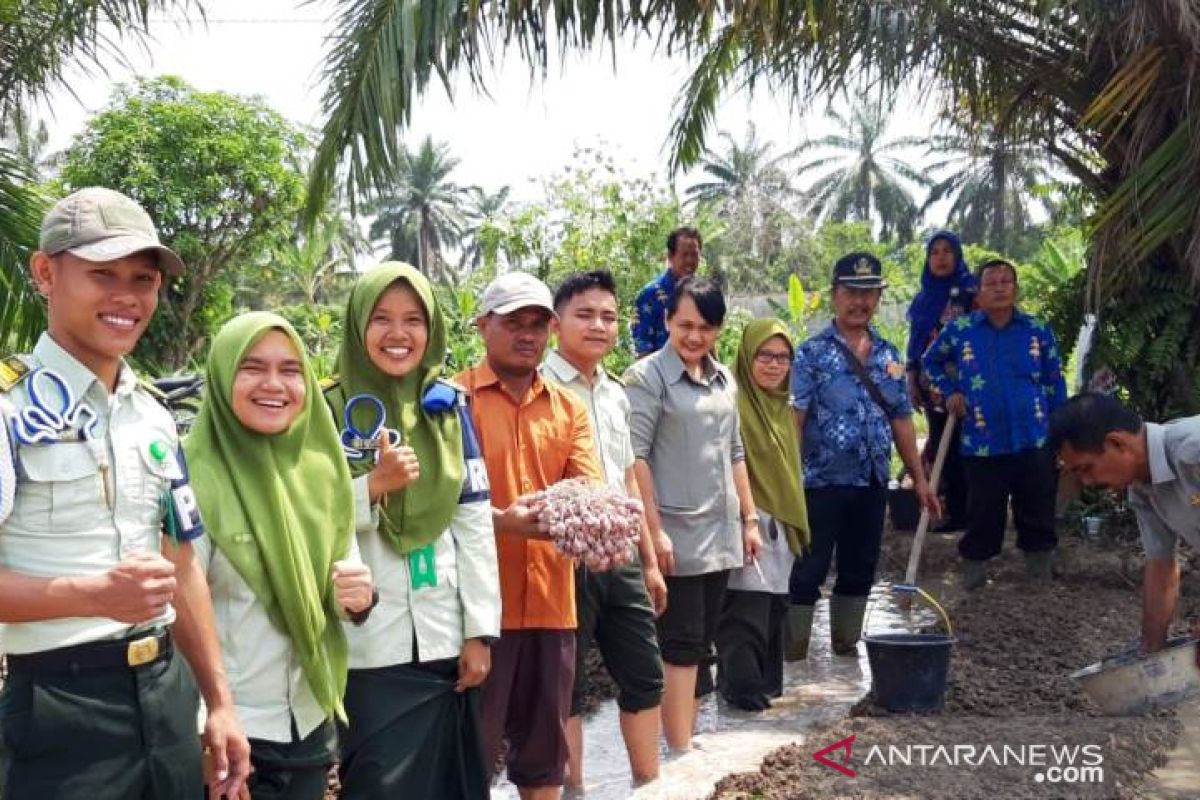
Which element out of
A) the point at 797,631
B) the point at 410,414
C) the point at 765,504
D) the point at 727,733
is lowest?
the point at 727,733

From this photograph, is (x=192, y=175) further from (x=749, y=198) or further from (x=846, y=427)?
(x=749, y=198)

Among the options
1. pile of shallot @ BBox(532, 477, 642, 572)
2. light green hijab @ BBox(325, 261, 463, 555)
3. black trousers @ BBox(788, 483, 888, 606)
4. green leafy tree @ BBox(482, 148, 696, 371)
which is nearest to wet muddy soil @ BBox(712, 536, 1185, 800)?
black trousers @ BBox(788, 483, 888, 606)

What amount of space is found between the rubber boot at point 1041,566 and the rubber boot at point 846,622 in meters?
1.63

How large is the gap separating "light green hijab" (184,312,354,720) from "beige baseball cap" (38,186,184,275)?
417mm

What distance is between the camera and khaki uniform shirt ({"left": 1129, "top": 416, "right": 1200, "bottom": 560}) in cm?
394

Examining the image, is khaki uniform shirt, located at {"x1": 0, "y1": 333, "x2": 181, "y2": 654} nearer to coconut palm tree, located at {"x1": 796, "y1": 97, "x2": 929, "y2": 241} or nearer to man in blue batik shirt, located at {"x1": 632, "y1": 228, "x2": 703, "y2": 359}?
man in blue batik shirt, located at {"x1": 632, "y1": 228, "x2": 703, "y2": 359}

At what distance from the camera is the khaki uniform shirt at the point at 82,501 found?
7.15 feet

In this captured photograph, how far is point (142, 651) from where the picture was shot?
90.0 inches

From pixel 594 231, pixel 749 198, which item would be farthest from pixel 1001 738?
pixel 749 198

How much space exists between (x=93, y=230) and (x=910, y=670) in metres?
3.51

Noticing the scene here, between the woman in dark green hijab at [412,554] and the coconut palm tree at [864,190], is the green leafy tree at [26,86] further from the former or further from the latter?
the coconut palm tree at [864,190]

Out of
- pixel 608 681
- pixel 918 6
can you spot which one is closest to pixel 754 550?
pixel 608 681

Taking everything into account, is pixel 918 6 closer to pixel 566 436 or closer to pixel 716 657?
pixel 716 657

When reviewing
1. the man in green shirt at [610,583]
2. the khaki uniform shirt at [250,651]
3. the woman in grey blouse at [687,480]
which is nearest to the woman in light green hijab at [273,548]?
the khaki uniform shirt at [250,651]
